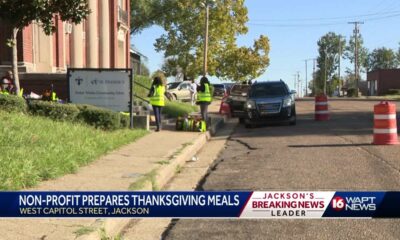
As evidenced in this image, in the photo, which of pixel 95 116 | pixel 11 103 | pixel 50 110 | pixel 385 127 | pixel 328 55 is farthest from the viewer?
pixel 328 55

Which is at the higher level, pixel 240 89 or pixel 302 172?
pixel 240 89

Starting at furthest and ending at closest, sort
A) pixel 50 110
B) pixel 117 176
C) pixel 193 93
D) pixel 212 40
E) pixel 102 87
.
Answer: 1. pixel 212 40
2. pixel 193 93
3. pixel 102 87
4. pixel 50 110
5. pixel 117 176

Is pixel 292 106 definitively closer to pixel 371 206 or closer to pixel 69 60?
pixel 69 60

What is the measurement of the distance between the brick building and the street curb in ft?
22.2

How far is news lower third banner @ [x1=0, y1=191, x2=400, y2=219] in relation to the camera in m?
3.69

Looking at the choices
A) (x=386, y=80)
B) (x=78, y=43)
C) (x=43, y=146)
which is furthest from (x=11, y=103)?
(x=386, y=80)

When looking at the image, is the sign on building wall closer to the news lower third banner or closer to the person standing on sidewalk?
the news lower third banner

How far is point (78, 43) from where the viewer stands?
2795 cm

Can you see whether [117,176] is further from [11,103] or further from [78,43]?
[78,43]

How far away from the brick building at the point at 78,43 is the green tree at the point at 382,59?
145782 millimetres

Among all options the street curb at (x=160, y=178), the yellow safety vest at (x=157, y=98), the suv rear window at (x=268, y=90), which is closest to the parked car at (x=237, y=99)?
the suv rear window at (x=268, y=90)

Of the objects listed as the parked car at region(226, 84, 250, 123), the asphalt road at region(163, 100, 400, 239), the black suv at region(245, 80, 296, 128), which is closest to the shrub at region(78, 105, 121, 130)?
the asphalt road at region(163, 100, 400, 239)

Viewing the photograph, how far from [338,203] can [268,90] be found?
731 inches

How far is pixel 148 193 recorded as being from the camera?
12.4ft
